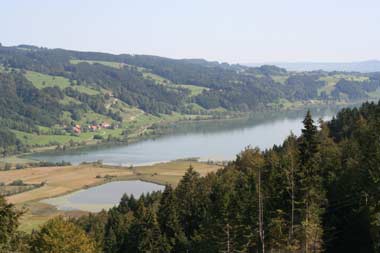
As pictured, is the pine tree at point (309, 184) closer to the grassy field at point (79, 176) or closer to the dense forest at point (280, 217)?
the dense forest at point (280, 217)

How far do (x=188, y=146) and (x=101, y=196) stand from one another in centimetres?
5785

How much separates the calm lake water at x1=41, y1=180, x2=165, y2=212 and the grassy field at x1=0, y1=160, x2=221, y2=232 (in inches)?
76.4

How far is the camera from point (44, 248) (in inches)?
1127

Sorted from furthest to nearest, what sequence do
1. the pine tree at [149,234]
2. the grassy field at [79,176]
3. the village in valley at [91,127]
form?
the village in valley at [91,127] → the grassy field at [79,176] → the pine tree at [149,234]

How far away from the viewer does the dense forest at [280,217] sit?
79.4 ft

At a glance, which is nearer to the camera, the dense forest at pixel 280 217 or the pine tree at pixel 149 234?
the dense forest at pixel 280 217

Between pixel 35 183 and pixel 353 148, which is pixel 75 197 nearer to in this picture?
pixel 35 183

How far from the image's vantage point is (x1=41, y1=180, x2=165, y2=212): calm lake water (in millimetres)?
82100

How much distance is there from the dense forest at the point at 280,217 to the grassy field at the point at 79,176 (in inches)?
1778

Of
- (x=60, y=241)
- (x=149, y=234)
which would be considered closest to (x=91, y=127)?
(x=149, y=234)

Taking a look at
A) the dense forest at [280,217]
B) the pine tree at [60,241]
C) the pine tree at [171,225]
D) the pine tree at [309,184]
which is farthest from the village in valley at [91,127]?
the pine tree at [309,184]

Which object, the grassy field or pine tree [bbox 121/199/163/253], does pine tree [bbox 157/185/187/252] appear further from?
the grassy field

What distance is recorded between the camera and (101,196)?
291 ft

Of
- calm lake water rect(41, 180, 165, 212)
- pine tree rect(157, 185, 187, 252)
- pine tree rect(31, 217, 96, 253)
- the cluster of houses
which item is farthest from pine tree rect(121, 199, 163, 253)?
the cluster of houses
